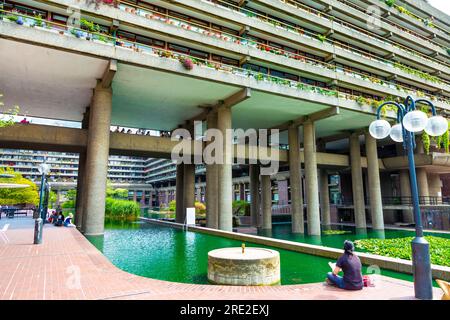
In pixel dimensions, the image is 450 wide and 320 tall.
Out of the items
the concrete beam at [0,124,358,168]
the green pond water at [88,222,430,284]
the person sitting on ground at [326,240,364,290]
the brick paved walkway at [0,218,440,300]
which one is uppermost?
the concrete beam at [0,124,358,168]

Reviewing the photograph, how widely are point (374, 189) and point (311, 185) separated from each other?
9.12 metres

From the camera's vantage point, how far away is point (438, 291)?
21.9ft

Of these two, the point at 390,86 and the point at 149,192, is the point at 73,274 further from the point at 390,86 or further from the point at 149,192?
the point at 149,192

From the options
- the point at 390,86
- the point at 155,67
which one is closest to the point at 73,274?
the point at 155,67

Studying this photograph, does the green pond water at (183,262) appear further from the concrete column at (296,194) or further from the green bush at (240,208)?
the green bush at (240,208)

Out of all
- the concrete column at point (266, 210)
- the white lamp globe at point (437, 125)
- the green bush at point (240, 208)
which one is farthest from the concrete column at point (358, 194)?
the white lamp globe at point (437, 125)

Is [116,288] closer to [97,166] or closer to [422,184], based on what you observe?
[97,166]

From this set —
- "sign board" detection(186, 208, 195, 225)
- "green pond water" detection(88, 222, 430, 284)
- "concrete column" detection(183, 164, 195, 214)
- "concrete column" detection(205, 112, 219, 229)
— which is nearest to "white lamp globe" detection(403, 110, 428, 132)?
"green pond water" detection(88, 222, 430, 284)

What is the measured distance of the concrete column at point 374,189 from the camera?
31156 mm

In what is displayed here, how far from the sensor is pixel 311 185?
89.9 feet

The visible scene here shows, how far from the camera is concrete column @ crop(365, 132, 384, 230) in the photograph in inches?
1227

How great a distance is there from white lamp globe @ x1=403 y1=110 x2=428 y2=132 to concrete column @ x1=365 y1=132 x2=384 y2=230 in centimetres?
2822

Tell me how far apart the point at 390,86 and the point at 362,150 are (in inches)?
571

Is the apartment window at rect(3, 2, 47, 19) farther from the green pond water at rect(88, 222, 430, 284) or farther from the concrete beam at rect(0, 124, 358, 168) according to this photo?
the green pond water at rect(88, 222, 430, 284)
